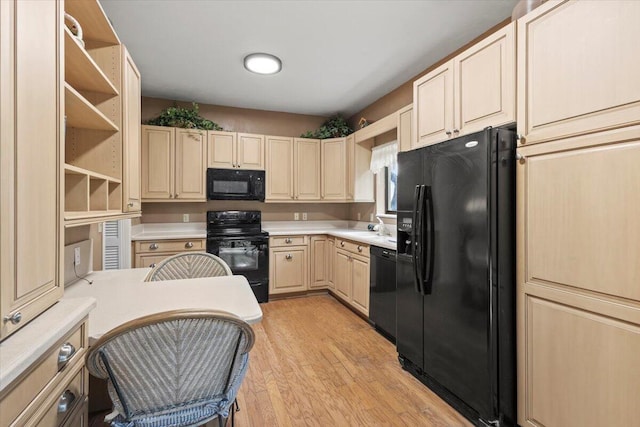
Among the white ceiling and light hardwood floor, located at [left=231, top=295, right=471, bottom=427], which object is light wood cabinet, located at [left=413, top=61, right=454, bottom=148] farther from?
light hardwood floor, located at [left=231, top=295, right=471, bottom=427]

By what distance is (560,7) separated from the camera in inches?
57.1

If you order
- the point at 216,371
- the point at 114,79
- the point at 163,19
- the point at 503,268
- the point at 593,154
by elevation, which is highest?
the point at 163,19

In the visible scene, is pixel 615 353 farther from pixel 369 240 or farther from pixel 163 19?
pixel 163 19

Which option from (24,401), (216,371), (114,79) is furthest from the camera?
(114,79)

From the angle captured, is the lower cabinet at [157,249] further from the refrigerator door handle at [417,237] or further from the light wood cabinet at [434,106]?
the light wood cabinet at [434,106]

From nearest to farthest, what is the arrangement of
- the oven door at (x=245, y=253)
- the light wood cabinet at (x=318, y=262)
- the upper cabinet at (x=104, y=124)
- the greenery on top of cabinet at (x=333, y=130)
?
the upper cabinet at (x=104, y=124) < the oven door at (x=245, y=253) < the light wood cabinet at (x=318, y=262) < the greenery on top of cabinet at (x=333, y=130)

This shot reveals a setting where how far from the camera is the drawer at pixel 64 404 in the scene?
33.9 inches

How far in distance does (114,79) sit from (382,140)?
3080mm

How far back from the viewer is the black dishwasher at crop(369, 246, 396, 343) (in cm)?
281

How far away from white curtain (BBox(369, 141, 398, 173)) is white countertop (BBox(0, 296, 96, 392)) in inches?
129

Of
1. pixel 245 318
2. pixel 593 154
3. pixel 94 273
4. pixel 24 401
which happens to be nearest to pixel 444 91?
pixel 593 154

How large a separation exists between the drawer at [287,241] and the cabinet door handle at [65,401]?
301 centimetres

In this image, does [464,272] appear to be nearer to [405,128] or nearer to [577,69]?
[577,69]

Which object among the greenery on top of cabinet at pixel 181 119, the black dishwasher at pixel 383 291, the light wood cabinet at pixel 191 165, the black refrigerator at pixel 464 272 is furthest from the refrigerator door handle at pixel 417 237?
the greenery on top of cabinet at pixel 181 119
